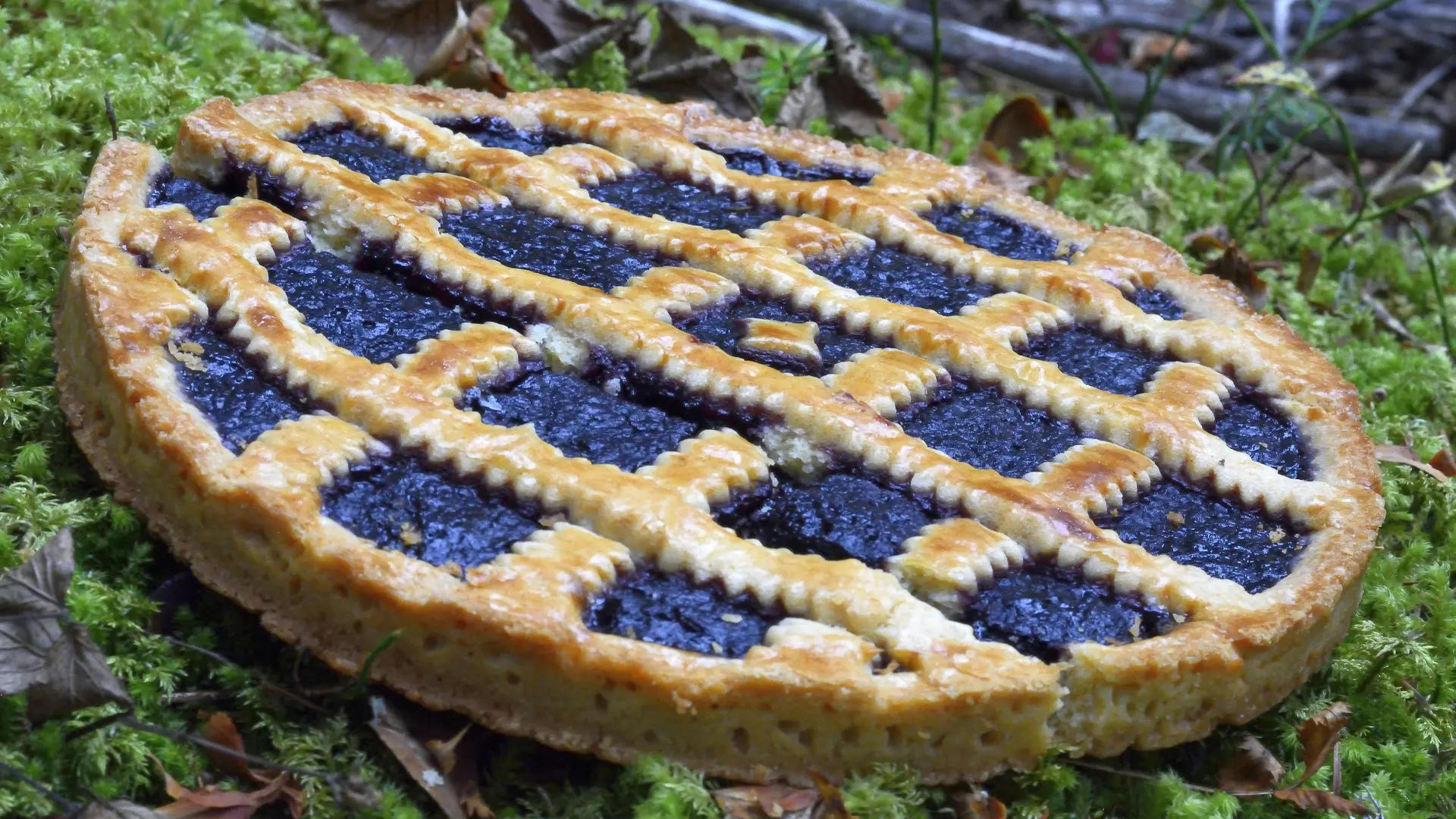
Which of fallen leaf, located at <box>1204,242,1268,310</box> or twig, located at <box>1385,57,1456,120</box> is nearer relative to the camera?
fallen leaf, located at <box>1204,242,1268,310</box>

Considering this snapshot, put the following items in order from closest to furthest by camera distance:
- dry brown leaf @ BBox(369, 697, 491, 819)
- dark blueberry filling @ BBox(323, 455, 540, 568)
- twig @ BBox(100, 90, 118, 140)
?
dry brown leaf @ BBox(369, 697, 491, 819) < dark blueberry filling @ BBox(323, 455, 540, 568) < twig @ BBox(100, 90, 118, 140)

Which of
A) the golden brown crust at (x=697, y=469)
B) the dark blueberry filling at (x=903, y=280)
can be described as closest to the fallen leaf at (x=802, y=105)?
the golden brown crust at (x=697, y=469)

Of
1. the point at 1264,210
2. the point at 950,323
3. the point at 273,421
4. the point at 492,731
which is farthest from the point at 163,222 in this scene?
the point at 1264,210

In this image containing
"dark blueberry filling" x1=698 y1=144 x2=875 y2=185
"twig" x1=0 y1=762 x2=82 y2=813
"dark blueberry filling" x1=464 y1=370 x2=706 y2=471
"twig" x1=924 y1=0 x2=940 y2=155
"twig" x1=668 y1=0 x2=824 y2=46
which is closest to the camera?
"twig" x1=0 y1=762 x2=82 y2=813

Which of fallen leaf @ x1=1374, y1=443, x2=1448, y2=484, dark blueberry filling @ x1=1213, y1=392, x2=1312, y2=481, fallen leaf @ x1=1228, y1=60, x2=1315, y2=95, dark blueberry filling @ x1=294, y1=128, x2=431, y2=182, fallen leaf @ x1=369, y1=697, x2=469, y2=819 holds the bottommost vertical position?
fallen leaf @ x1=1374, y1=443, x2=1448, y2=484

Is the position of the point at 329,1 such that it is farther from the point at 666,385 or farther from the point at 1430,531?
the point at 1430,531

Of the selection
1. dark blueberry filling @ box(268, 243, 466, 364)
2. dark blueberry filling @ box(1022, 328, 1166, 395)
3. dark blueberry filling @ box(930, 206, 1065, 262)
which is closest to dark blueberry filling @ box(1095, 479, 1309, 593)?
→ dark blueberry filling @ box(1022, 328, 1166, 395)

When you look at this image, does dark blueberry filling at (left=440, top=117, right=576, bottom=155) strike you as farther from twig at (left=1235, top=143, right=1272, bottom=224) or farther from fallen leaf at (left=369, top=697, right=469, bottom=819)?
twig at (left=1235, top=143, right=1272, bottom=224)
